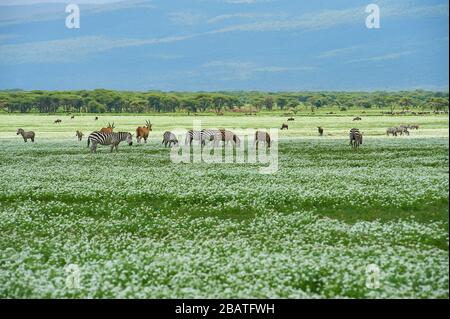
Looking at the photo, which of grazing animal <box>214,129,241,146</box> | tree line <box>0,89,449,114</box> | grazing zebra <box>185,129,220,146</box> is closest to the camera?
grazing animal <box>214,129,241,146</box>

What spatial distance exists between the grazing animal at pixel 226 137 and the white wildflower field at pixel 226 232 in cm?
1919

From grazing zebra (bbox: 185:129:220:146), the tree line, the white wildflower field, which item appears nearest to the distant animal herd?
grazing zebra (bbox: 185:129:220:146)

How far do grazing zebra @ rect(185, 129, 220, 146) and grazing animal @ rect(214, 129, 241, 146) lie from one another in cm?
74

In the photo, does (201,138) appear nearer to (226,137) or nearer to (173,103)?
(226,137)

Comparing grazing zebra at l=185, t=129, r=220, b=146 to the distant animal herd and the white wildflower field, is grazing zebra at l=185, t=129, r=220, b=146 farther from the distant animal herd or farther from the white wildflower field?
the white wildflower field

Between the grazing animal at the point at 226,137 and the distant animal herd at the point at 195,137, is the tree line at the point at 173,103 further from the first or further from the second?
the grazing animal at the point at 226,137

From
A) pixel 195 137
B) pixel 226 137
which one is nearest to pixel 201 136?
pixel 195 137

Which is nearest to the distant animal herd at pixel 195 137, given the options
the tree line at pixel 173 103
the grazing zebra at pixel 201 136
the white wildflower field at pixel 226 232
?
the grazing zebra at pixel 201 136

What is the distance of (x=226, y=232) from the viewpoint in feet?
57.7

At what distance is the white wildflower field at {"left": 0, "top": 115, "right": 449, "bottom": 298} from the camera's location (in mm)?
12492

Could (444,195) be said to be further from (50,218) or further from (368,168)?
(50,218)
